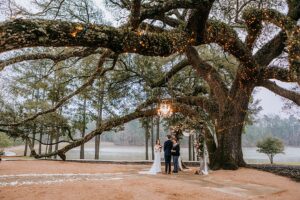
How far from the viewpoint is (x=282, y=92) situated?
44.5ft

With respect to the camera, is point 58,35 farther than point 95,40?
No

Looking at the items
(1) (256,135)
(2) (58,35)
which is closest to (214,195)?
(2) (58,35)

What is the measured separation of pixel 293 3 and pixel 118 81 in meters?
11.5

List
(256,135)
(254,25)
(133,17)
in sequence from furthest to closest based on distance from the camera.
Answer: (256,135) < (254,25) < (133,17)

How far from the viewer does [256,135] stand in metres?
116

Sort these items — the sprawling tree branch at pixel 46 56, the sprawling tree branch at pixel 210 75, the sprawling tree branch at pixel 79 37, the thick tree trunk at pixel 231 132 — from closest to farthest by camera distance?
the sprawling tree branch at pixel 79 37
the sprawling tree branch at pixel 46 56
the thick tree trunk at pixel 231 132
the sprawling tree branch at pixel 210 75

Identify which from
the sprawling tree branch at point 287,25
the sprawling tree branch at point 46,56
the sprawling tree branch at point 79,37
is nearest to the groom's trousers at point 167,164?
the sprawling tree branch at point 46,56

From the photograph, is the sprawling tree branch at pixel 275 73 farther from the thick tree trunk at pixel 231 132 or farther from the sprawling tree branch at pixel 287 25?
the sprawling tree branch at pixel 287 25

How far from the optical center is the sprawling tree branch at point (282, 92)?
13.0 metres

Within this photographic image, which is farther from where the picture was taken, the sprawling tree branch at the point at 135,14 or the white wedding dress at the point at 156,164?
the white wedding dress at the point at 156,164

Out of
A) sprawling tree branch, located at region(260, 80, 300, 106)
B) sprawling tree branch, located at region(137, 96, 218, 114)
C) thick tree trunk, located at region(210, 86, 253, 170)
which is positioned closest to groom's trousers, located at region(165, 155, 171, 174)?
thick tree trunk, located at region(210, 86, 253, 170)

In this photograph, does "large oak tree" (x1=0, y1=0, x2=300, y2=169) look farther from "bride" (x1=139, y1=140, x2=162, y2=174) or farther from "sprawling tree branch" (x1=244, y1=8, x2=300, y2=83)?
"bride" (x1=139, y1=140, x2=162, y2=174)

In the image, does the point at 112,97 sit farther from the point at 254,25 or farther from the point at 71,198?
the point at 71,198

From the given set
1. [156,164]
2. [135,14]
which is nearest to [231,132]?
[156,164]
